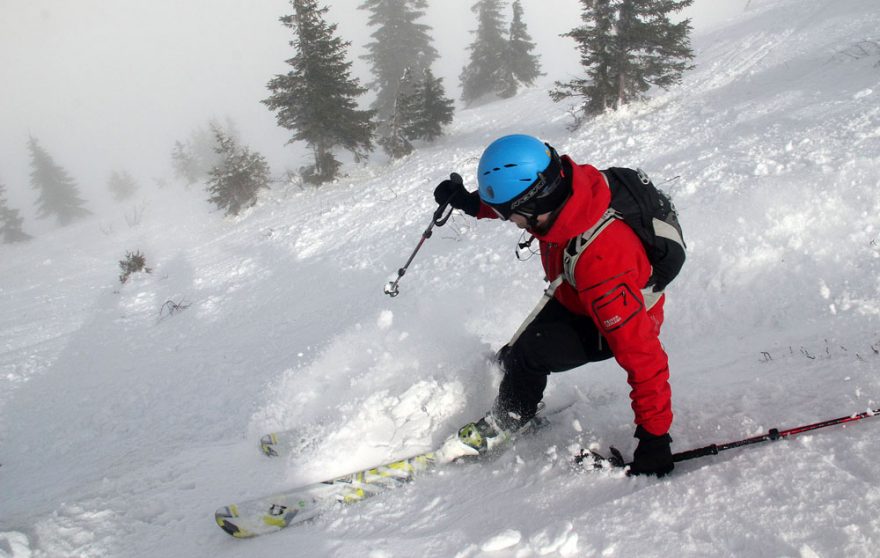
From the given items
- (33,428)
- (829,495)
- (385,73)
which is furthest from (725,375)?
(385,73)

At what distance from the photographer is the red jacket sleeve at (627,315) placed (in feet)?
8.80

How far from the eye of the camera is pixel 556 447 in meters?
3.62

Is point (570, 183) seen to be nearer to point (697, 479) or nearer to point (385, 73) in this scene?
point (697, 479)

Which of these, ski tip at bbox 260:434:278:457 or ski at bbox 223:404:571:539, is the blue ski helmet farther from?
ski tip at bbox 260:434:278:457

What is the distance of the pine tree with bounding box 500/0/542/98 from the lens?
31.3 metres

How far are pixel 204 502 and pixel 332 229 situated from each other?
10.0 metres

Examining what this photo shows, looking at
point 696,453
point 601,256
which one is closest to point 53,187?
point 601,256

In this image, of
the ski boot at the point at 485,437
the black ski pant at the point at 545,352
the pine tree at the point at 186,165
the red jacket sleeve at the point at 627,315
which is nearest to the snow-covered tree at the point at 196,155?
the pine tree at the point at 186,165

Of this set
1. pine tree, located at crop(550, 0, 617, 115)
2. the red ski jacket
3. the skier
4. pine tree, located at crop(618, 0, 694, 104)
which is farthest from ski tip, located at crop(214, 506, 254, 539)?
pine tree, located at crop(618, 0, 694, 104)

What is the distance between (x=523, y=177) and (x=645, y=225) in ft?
2.62

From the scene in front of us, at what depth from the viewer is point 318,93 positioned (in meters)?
20.3

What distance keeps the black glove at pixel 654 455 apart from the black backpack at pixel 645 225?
0.97 metres

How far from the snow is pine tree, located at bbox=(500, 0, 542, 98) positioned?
19675 millimetres

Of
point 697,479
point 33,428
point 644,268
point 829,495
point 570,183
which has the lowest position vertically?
point 33,428
